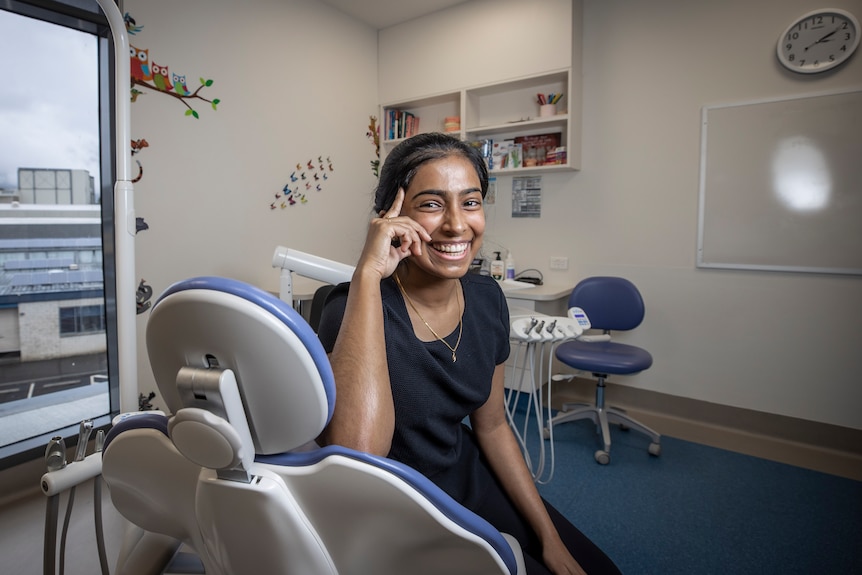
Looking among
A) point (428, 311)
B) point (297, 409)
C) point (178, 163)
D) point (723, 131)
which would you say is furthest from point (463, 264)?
point (723, 131)

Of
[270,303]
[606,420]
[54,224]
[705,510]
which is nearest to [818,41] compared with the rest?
[606,420]

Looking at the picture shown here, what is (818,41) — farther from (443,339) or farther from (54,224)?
(54,224)

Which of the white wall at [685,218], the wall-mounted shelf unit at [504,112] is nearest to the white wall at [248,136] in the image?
the wall-mounted shelf unit at [504,112]

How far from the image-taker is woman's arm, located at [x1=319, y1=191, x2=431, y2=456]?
728 mm

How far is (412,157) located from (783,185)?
96.4 inches

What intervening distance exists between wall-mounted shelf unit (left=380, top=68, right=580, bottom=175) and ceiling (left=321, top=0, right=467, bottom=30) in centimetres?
59

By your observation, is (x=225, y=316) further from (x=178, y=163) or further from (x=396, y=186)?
(x=178, y=163)

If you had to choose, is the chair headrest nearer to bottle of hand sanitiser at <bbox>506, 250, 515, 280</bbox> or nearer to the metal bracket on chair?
the metal bracket on chair

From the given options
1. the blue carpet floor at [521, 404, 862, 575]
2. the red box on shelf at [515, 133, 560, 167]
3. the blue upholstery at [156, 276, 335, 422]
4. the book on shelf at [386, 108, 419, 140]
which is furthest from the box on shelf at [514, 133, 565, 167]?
the blue upholstery at [156, 276, 335, 422]

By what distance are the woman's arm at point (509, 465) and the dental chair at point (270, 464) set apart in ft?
Result: 1.59

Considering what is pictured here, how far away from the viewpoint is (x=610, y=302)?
2824mm

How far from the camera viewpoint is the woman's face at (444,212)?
3.30ft

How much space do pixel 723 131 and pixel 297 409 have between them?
2983 millimetres

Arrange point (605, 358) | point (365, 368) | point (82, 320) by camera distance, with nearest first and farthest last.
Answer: point (365, 368)
point (82, 320)
point (605, 358)
